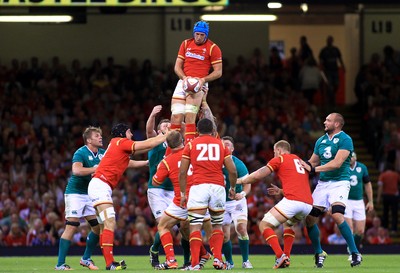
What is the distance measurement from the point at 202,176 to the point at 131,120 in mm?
14619

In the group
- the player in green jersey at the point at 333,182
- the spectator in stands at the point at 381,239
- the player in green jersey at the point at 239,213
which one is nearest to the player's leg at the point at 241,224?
the player in green jersey at the point at 239,213

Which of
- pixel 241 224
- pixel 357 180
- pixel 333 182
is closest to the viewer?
pixel 333 182

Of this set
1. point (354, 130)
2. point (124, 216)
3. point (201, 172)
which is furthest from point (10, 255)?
point (354, 130)

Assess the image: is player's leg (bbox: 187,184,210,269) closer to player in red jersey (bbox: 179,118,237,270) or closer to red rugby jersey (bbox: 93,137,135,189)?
player in red jersey (bbox: 179,118,237,270)

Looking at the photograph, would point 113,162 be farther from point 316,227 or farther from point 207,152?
point 316,227

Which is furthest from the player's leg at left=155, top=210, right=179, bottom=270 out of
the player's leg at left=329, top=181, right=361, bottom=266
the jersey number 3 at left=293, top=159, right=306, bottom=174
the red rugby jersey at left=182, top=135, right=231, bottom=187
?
the player's leg at left=329, top=181, right=361, bottom=266

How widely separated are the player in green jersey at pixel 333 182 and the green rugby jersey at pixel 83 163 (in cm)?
348

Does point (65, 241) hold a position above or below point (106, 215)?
below

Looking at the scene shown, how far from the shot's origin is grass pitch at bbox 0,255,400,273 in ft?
59.4

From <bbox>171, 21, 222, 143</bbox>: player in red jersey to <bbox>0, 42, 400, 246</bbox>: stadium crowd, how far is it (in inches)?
337

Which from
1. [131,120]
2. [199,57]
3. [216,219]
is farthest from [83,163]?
[131,120]

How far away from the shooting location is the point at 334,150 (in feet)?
63.1

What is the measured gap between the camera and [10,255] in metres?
25.8

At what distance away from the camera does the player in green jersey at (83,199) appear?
19.4 metres
